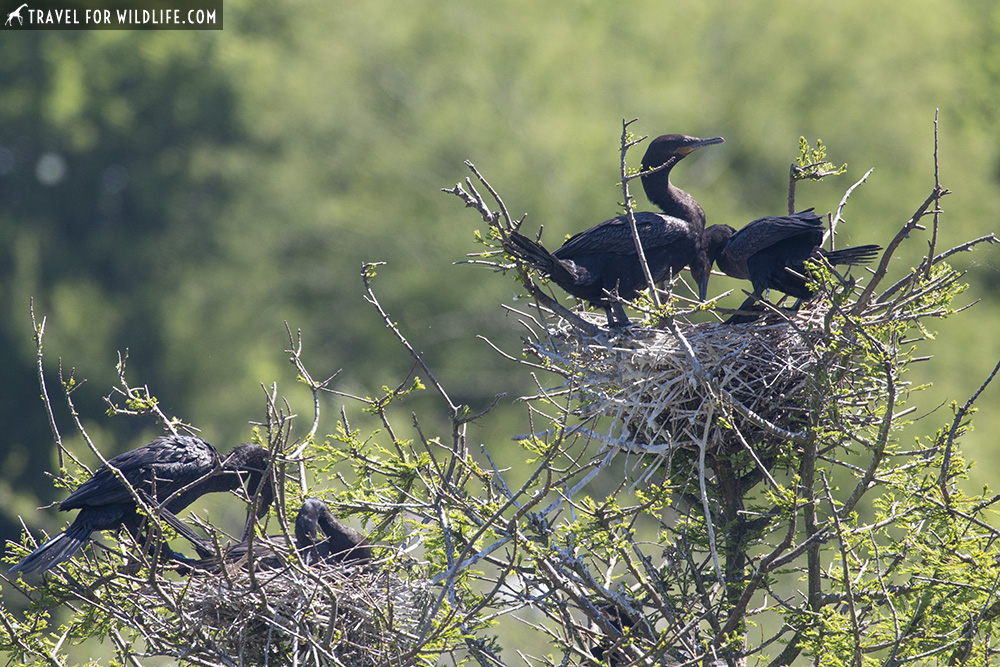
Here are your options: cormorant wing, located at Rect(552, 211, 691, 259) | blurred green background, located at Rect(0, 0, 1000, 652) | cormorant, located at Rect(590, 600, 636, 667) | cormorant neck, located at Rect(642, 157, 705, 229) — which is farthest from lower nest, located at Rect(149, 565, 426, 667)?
blurred green background, located at Rect(0, 0, 1000, 652)

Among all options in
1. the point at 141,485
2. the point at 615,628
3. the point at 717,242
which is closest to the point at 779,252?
the point at 717,242

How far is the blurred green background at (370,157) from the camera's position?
18.5 metres

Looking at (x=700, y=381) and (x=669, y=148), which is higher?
(x=669, y=148)

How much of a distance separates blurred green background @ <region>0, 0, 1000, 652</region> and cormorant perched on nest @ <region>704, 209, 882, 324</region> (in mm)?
12039

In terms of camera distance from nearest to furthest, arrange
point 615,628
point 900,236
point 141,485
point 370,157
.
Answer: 1. point 900,236
2. point 615,628
3. point 141,485
4. point 370,157

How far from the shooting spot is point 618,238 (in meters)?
5.86

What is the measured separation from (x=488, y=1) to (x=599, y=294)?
55.2 ft

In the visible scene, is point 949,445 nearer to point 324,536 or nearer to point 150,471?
point 324,536

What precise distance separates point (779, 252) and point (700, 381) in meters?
1.19

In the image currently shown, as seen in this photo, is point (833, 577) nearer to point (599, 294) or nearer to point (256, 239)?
point (599, 294)

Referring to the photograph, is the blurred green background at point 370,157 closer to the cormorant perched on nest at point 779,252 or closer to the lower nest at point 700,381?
the cormorant perched on nest at point 779,252

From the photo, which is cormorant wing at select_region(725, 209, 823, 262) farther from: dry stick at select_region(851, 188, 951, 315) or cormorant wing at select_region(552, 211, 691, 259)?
dry stick at select_region(851, 188, 951, 315)

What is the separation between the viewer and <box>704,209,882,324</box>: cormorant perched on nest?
5.41 m

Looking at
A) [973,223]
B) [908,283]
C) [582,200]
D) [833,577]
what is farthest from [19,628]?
[973,223]
